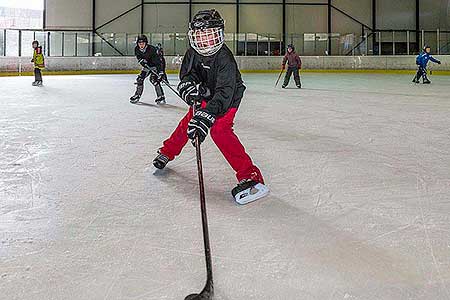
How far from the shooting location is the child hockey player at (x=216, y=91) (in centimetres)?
216

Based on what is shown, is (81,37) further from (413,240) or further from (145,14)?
(413,240)

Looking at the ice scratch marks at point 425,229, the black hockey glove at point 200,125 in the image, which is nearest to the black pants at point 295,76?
the ice scratch marks at point 425,229

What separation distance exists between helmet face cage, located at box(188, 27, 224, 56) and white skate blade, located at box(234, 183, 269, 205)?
0.71 m

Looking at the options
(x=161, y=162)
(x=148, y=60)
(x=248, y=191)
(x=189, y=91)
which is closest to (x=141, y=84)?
(x=148, y=60)

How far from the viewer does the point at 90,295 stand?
4.55ft

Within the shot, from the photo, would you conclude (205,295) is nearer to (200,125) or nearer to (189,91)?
(200,125)

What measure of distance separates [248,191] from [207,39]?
0.77 meters

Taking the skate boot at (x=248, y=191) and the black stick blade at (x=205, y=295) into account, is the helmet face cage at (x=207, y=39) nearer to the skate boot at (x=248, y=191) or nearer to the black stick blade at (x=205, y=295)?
the skate boot at (x=248, y=191)

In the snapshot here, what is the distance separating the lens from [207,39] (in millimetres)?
2184

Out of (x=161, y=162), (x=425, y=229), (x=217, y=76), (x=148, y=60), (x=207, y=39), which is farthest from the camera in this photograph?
(x=148, y=60)

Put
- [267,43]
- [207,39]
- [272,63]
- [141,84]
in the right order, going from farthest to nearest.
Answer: [267,43], [272,63], [141,84], [207,39]

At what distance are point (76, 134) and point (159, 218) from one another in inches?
90.2

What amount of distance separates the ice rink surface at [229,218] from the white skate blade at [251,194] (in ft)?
0.12

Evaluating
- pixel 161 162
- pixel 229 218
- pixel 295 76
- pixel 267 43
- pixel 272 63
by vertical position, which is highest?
pixel 267 43
